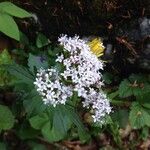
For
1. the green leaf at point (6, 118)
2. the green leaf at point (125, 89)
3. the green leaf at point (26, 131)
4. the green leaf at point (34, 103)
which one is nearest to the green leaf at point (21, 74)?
the green leaf at point (34, 103)

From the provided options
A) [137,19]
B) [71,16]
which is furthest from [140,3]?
[71,16]

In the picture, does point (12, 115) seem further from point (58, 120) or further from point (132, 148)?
point (132, 148)

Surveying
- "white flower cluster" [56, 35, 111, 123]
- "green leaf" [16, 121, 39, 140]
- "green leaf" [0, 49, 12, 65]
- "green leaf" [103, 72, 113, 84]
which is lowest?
"green leaf" [16, 121, 39, 140]

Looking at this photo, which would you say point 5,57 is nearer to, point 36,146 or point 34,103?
point 36,146

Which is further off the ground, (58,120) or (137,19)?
(137,19)

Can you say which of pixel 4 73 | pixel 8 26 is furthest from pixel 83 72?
pixel 4 73

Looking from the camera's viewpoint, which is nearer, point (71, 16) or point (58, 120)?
point (58, 120)

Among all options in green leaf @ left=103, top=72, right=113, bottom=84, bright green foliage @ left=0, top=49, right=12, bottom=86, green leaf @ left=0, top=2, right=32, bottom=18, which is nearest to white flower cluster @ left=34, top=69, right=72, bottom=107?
green leaf @ left=0, top=2, right=32, bottom=18

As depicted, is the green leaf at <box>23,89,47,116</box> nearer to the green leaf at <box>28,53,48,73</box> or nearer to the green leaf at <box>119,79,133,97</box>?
the green leaf at <box>28,53,48,73</box>
